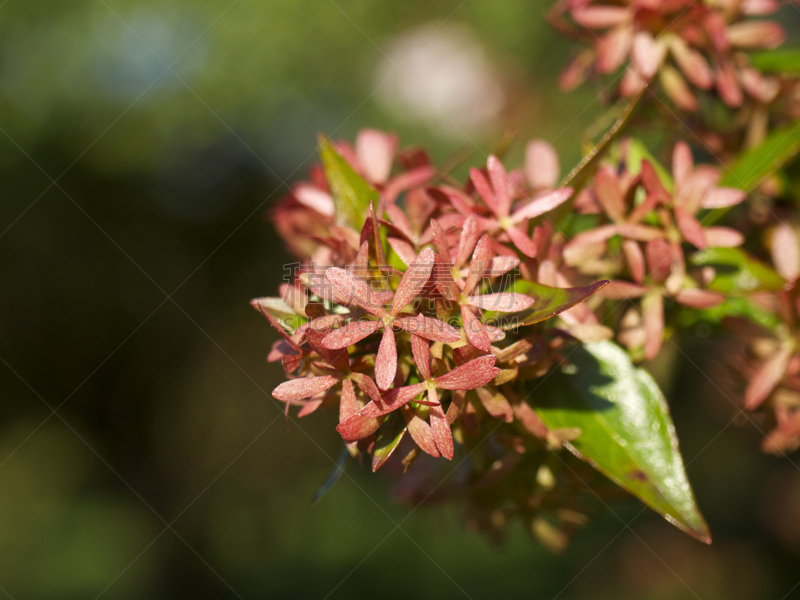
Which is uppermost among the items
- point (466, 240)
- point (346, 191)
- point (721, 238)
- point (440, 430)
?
point (346, 191)

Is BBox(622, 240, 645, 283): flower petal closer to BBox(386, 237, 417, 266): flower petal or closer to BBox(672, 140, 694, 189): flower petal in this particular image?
BBox(672, 140, 694, 189): flower petal

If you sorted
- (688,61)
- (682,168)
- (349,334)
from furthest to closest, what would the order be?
1. (688,61)
2. (682,168)
3. (349,334)

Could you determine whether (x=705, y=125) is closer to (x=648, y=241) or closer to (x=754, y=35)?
(x=754, y=35)

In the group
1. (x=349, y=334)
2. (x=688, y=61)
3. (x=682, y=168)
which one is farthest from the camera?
(x=688, y=61)

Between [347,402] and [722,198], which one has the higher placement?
[347,402]

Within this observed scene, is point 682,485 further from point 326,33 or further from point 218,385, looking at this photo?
point 218,385

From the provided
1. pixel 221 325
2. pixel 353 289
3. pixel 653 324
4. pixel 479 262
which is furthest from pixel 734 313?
pixel 221 325

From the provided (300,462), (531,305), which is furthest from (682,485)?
(300,462)
